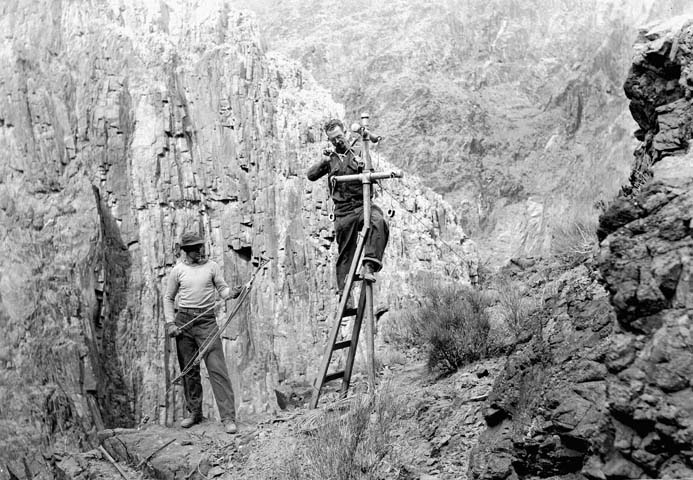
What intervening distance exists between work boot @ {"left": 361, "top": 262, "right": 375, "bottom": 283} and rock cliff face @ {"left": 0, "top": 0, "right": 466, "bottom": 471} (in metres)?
23.5

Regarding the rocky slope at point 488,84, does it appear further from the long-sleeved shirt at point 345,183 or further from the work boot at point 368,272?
the work boot at point 368,272

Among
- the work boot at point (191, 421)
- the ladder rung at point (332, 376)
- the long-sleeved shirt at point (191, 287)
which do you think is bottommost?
the work boot at point (191, 421)

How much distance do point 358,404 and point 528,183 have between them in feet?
129

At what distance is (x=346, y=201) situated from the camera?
19.3 ft

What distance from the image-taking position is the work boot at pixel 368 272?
5.50 meters

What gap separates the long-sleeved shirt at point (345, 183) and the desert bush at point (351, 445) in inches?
76.5

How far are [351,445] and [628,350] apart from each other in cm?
186

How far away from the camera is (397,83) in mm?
48906

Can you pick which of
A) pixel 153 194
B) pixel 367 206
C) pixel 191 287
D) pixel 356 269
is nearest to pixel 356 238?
pixel 356 269

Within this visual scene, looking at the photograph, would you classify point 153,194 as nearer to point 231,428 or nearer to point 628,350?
point 231,428

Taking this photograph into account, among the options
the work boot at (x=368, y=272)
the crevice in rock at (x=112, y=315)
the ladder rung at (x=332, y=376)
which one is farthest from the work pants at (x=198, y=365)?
the crevice in rock at (x=112, y=315)

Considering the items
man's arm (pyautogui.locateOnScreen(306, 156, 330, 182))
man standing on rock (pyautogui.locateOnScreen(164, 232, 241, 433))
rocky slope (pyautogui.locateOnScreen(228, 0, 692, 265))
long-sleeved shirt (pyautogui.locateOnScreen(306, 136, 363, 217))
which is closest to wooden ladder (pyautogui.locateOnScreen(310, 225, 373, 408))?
long-sleeved shirt (pyautogui.locateOnScreen(306, 136, 363, 217))

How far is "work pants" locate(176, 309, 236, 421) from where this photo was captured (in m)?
6.25

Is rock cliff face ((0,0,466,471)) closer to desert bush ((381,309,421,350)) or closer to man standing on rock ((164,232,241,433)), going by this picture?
desert bush ((381,309,421,350))
